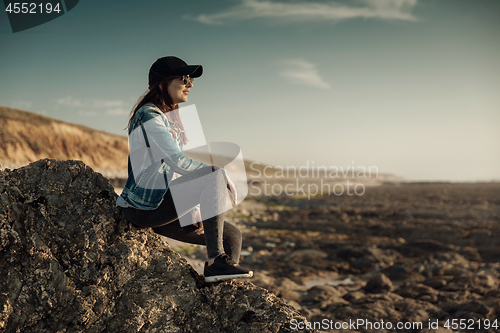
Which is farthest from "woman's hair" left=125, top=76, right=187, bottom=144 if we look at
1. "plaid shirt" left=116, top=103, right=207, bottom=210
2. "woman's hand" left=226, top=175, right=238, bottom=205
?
"woman's hand" left=226, top=175, right=238, bottom=205

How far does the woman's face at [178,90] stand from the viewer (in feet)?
10.6

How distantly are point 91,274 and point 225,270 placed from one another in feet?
3.58

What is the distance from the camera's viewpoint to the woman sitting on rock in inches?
115

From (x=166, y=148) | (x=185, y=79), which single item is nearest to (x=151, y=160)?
(x=166, y=148)

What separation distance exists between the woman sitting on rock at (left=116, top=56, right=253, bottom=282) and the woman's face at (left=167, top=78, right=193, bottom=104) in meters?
0.06

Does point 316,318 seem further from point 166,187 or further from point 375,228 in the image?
point 375,228

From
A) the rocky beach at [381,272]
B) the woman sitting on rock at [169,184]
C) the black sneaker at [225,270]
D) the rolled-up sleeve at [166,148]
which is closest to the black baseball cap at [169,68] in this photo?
the woman sitting on rock at [169,184]

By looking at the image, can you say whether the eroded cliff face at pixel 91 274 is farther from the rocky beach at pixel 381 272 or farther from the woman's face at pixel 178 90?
the woman's face at pixel 178 90

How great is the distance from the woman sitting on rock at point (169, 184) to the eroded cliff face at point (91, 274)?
0.81 feet

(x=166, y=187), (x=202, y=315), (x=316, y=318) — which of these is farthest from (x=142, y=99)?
(x=316, y=318)

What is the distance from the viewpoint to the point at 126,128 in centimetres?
331

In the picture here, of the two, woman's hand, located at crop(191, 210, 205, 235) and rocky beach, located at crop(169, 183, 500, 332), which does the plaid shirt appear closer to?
woman's hand, located at crop(191, 210, 205, 235)

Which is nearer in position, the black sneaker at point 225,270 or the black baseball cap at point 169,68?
the black sneaker at point 225,270

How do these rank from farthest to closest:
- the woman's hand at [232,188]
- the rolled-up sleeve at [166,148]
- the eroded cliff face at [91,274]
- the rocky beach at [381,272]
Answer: the rocky beach at [381,272], the woman's hand at [232,188], the rolled-up sleeve at [166,148], the eroded cliff face at [91,274]
